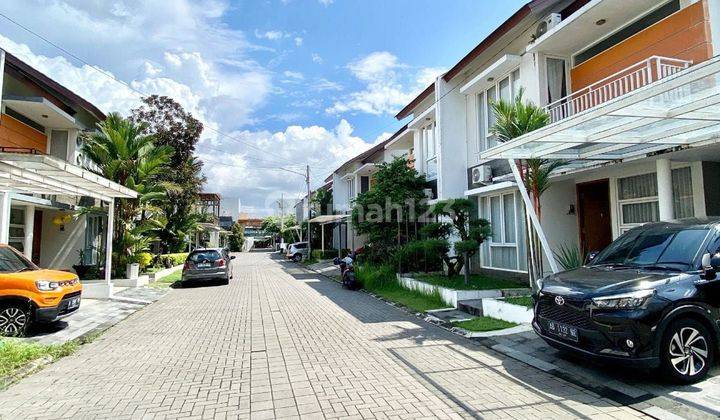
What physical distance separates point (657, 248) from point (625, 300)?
145 cm

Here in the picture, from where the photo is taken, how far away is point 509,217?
41.4ft

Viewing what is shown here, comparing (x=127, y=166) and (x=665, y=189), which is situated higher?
(x=127, y=166)

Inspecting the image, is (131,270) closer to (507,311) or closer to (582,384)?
(507,311)

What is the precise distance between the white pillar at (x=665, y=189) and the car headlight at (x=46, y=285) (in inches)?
453

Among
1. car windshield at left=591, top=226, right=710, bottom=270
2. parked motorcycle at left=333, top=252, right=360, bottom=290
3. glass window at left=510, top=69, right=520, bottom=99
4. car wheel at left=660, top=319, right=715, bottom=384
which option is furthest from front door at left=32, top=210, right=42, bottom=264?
car wheel at left=660, top=319, right=715, bottom=384

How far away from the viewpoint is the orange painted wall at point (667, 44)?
7891 mm

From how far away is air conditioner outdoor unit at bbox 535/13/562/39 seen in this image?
10383 millimetres

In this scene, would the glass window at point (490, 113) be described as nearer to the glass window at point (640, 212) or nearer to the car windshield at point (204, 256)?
the glass window at point (640, 212)

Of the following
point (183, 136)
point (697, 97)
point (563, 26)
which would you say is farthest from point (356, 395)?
point (183, 136)

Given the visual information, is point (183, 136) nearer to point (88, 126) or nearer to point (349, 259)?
point (88, 126)

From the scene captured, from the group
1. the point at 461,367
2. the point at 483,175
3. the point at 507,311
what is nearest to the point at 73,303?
the point at 461,367

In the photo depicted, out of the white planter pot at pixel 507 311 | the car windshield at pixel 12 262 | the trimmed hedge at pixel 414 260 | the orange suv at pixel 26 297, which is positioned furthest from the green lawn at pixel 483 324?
the car windshield at pixel 12 262

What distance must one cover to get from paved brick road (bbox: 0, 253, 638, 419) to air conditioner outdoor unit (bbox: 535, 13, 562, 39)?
25.5 feet

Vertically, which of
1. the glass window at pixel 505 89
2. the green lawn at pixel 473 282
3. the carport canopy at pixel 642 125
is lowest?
the green lawn at pixel 473 282
